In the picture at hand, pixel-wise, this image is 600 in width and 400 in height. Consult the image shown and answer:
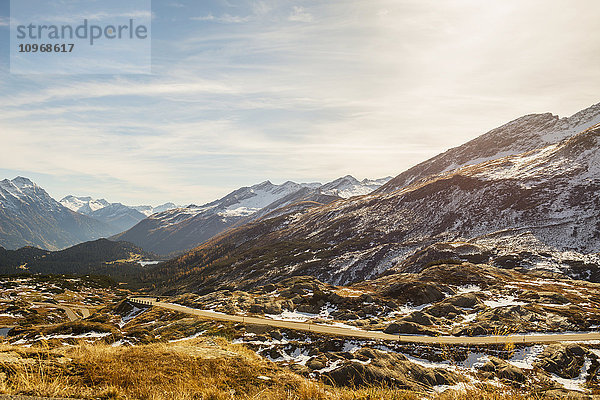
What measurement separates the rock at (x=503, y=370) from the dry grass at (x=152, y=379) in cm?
2077

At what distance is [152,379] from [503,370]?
2935 centimetres

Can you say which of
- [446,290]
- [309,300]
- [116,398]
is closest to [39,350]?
[116,398]

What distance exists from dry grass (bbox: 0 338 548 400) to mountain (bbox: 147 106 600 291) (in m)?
103

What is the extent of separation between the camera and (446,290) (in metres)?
60.2

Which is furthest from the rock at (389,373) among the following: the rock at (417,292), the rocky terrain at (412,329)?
the rock at (417,292)

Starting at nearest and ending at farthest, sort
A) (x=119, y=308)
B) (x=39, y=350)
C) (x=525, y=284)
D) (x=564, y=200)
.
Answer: (x=39, y=350)
(x=525, y=284)
(x=119, y=308)
(x=564, y=200)

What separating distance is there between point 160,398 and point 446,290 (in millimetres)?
63540

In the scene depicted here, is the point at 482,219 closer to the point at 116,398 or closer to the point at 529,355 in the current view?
the point at 529,355

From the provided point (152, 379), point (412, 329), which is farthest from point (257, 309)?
point (152, 379)

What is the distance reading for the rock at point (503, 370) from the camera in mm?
25188

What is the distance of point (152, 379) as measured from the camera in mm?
9242

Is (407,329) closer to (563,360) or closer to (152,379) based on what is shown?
(563,360)

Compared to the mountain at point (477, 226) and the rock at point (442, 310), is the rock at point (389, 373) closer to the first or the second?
the rock at point (442, 310)

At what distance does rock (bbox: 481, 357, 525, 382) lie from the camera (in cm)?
2519
